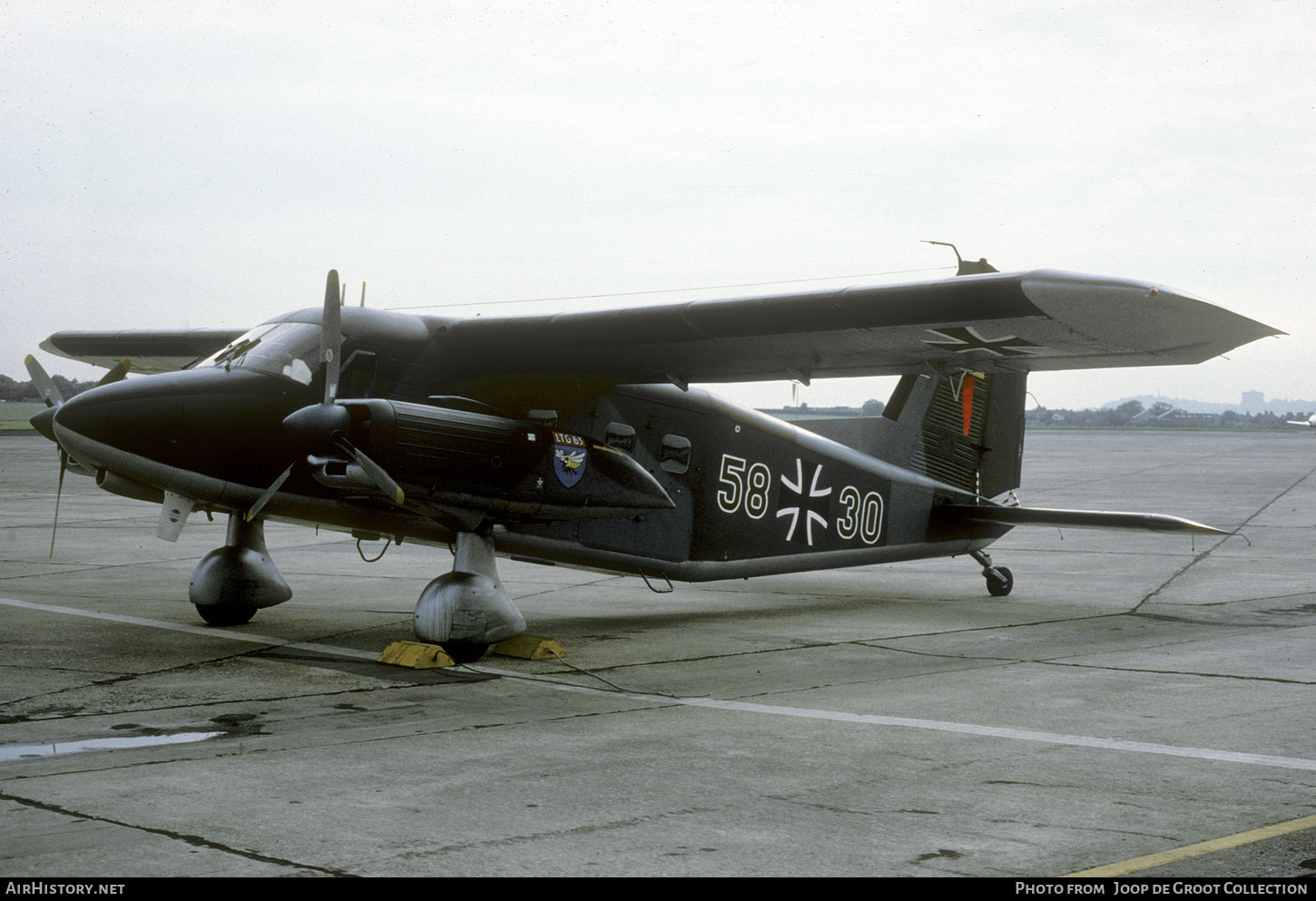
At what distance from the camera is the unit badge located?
10.4 metres

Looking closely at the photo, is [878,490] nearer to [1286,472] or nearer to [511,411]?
[511,411]

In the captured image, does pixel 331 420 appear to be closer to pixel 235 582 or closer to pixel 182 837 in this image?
pixel 235 582

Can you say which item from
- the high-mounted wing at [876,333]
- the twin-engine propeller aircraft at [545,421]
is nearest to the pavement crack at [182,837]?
the twin-engine propeller aircraft at [545,421]

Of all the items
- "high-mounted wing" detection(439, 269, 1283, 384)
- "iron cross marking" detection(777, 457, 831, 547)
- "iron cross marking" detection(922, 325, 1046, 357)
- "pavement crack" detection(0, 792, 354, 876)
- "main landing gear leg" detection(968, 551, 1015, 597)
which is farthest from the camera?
"main landing gear leg" detection(968, 551, 1015, 597)

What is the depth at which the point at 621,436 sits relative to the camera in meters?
11.4

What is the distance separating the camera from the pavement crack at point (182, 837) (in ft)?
14.7

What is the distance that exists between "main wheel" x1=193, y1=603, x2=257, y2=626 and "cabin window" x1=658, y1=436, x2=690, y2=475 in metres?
4.31

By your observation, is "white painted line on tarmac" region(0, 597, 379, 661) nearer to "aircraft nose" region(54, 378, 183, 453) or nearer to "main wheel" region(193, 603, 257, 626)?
"main wheel" region(193, 603, 257, 626)

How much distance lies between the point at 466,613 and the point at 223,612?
3.20 m

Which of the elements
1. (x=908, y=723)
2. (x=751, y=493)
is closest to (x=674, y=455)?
(x=751, y=493)

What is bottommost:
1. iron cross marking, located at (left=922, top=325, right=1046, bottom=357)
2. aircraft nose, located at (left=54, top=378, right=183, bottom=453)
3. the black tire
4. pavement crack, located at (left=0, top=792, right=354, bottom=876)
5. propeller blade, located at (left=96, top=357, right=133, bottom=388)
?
the black tire

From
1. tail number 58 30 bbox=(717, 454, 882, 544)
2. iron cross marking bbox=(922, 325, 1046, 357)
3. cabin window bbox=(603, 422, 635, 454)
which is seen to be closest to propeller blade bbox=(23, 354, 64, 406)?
cabin window bbox=(603, 422, 635, 454)

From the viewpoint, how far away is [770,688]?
877 cm

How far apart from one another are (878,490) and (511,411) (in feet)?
17.6
